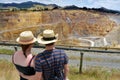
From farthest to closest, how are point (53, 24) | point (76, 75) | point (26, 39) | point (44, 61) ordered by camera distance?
1. point (53, 24)
2. point (76, 75)
3. point (26, 39)
4. point (44, 61)

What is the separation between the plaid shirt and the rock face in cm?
8041

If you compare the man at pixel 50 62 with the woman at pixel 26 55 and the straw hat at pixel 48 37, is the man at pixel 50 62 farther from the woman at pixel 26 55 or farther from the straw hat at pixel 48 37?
the woman at pixel 26 55

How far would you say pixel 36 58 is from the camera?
5.05 meters

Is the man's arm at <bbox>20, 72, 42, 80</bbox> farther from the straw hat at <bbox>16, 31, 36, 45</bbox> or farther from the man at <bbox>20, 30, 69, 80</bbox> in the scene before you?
the straw hat at <bbox>16, 31, 36, 45</bbox>

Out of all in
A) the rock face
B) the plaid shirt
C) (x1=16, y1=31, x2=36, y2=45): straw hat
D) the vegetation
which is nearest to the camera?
the plaid shirt

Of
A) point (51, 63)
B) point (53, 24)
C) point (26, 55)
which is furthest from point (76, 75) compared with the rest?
point (53, 24)

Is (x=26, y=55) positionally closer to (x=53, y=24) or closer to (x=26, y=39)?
(x=26, y=39)

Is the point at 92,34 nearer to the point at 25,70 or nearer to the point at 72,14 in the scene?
the point at 72,14

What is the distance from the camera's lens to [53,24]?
98062mm

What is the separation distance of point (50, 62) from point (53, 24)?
9310 centimetres

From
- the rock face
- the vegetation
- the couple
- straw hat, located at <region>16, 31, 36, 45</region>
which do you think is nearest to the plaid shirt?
the couple

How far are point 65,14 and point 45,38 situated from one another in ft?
371

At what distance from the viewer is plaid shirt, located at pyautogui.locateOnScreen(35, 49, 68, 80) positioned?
16.5 feet

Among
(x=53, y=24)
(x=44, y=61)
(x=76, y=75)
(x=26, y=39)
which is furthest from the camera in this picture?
(x=53, y=24)
